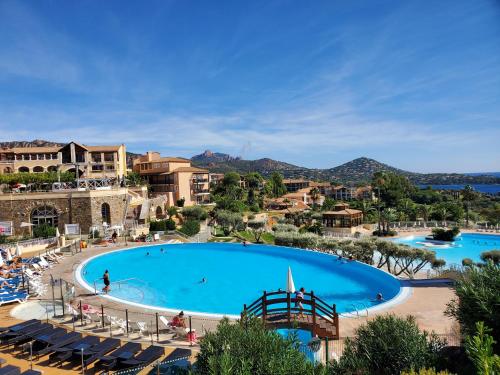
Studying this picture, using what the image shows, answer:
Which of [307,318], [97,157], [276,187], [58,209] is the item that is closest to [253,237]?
[58,209]

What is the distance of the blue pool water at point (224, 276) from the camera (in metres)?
16.6

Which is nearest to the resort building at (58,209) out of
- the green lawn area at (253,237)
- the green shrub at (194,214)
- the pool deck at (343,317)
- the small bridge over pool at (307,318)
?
the green shrub at (194,214)

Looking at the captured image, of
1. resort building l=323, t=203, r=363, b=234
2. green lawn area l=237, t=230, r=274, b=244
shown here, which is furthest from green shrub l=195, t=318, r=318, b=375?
resort building l=323, t=203, r=363, b=234

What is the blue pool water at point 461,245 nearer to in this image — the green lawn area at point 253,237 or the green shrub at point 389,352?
the green lawn area at point 253,237

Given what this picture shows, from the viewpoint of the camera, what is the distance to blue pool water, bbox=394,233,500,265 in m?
30.5

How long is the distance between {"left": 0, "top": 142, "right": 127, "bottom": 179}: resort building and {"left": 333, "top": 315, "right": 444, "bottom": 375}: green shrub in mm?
45361

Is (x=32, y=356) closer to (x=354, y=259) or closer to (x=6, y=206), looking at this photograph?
(x=354, y=259)

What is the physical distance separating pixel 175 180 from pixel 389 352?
49.8 metres

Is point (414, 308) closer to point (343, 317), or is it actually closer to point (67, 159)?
point (343, 317)

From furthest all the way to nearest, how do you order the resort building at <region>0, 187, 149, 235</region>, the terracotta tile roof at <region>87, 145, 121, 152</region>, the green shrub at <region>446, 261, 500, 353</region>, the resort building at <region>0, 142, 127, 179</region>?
the terracotta tile roof at <region>87, 145, 121, 152</region>
the resort building at <region>0, 142, 127, 179</region>
the resort building at <region>0, 187, 149, 235</region>
the green shrub at <region>446, 261, 500, 353</region>

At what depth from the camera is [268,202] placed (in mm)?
72125

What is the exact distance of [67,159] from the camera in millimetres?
47500

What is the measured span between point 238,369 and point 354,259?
19.2 m

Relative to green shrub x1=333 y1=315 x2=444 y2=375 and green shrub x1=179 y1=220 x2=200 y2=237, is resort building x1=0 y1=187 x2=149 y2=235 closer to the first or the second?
green shrub x1=179 y1=220 x2=200 y2=237
